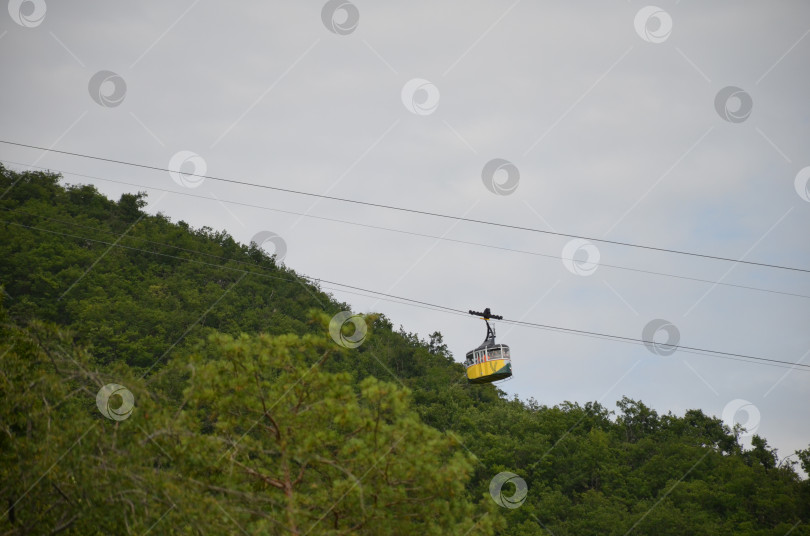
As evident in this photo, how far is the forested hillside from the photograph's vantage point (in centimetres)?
962

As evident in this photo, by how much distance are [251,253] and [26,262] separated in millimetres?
27396

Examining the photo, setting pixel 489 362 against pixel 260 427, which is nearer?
pixel 260 427

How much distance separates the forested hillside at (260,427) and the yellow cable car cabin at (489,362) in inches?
88.5

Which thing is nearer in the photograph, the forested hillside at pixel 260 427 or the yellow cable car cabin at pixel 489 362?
the forested hillside at pixel 260 427

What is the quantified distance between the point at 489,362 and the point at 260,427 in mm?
9152

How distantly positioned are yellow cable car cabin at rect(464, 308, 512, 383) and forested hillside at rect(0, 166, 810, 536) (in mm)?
2247

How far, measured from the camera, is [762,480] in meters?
46.8

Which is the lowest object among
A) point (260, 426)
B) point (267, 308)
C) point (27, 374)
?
point (27, 374)

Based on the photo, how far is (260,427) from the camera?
11617mm

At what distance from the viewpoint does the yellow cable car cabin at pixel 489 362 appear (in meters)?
19.3

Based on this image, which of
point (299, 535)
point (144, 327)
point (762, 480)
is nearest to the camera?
point (299, 535)

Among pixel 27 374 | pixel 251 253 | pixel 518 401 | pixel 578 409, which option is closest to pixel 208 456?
pixel 27 374

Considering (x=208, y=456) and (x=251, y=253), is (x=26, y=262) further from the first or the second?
(x=208, y=456)

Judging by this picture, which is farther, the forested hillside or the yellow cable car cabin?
the yellow cable car cabin
